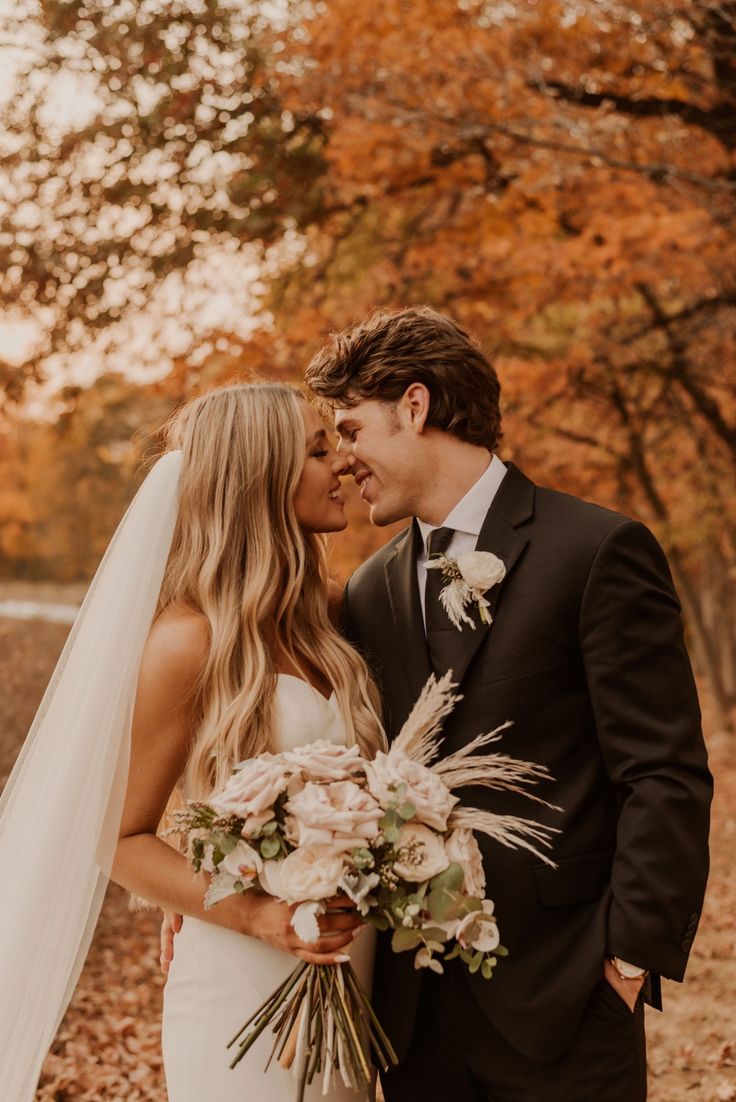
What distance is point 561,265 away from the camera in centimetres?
951

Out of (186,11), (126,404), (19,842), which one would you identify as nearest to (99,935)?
(19,842)

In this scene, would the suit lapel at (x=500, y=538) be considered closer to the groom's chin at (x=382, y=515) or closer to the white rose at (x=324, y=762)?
the groom's chin at (x=382, y=515)

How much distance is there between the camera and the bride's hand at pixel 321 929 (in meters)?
2.52

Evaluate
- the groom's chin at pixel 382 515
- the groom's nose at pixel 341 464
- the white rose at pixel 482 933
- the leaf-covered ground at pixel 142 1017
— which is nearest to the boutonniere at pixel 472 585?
the groom's chin at pixel 382 515

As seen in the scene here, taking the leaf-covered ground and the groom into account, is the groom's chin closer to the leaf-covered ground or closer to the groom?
the groom

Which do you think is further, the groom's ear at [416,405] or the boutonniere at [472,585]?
the groom's ear at [416,405]

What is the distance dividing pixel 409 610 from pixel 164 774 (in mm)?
803

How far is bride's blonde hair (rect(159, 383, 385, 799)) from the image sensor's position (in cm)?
319

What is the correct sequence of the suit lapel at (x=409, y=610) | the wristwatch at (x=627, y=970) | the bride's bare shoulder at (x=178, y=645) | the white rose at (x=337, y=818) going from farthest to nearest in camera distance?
the suit lapel at (x=409, y=610), the bride's bare shoulder at (x=178, y=645), the wristwatch at (x=627, y=970), the white rose at (x=337, y=818)

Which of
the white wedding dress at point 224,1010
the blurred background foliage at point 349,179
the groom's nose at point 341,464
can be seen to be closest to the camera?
the white wedding dress at point 224,1010

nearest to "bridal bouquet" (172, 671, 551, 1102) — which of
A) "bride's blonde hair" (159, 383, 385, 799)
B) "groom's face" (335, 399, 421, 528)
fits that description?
"bride's blonde hair" (159, 383, 385, 799)

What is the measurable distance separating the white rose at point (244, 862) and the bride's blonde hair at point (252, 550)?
609mm

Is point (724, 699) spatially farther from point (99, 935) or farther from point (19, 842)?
point (19, 842)

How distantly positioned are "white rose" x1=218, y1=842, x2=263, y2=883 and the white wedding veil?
630 mm
